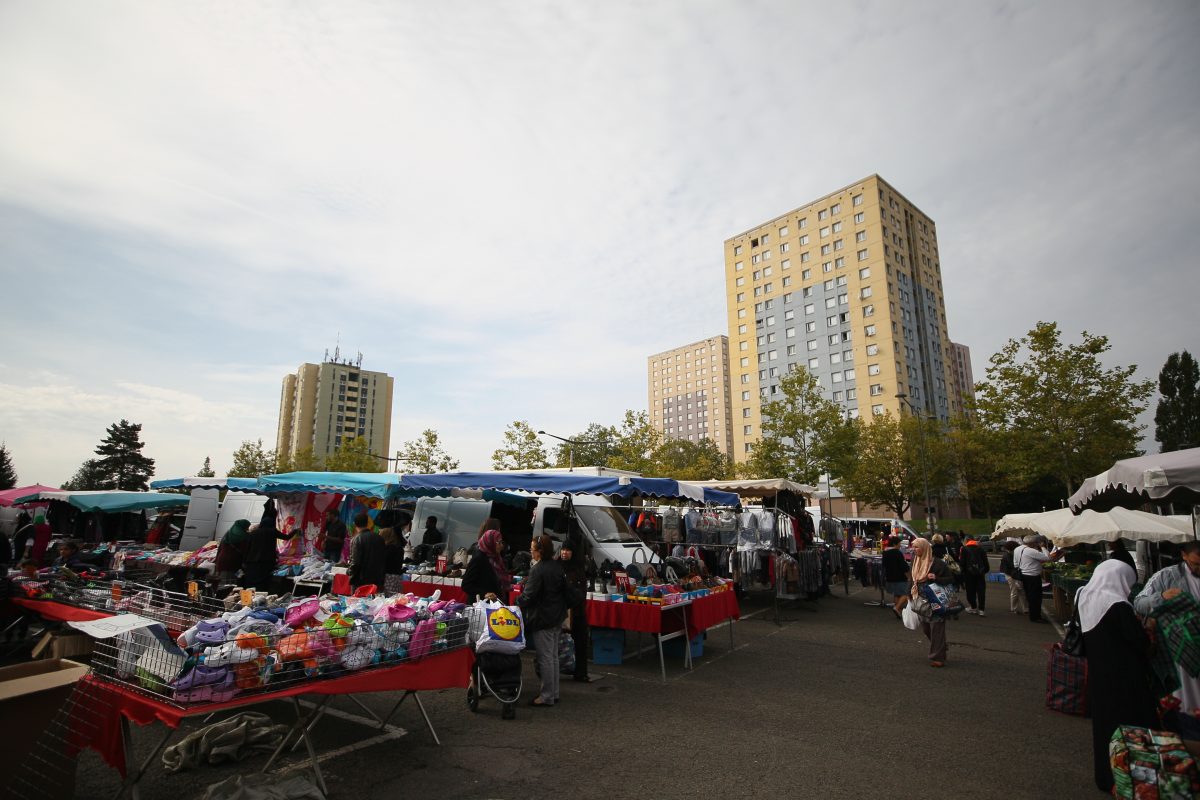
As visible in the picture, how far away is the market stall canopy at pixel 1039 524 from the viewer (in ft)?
43.6

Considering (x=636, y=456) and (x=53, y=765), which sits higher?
(x=636, y=456)

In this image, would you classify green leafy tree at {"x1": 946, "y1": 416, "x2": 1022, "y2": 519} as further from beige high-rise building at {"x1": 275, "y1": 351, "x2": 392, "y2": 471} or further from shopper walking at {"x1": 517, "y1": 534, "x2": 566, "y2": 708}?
beige high-rise building at {"x1": 275, "y1": 351, "x2": 392, "y2": 471}

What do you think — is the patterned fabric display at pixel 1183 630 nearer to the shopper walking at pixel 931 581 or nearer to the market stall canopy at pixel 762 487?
the shopper walking at pixel 931 581

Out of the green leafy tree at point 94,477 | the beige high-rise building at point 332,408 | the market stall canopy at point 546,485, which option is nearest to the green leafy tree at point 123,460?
the green leafy tree at point 94,477

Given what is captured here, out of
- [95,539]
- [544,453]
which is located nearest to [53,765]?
[95,539]

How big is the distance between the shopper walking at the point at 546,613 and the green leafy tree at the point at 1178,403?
232 feet

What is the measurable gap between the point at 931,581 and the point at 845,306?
58303 mm

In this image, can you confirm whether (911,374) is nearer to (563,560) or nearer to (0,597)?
(563,560)

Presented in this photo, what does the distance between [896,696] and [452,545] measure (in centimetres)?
895

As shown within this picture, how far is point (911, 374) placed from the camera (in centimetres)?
6000

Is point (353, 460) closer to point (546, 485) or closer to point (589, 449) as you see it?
point (589, 449)

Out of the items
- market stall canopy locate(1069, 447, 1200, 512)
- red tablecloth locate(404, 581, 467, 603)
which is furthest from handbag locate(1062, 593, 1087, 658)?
red tablecloth locate(404, 581, 467, 603)

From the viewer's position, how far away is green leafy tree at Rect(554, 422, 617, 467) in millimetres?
44781

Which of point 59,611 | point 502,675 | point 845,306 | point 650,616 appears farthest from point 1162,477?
point 845,306
